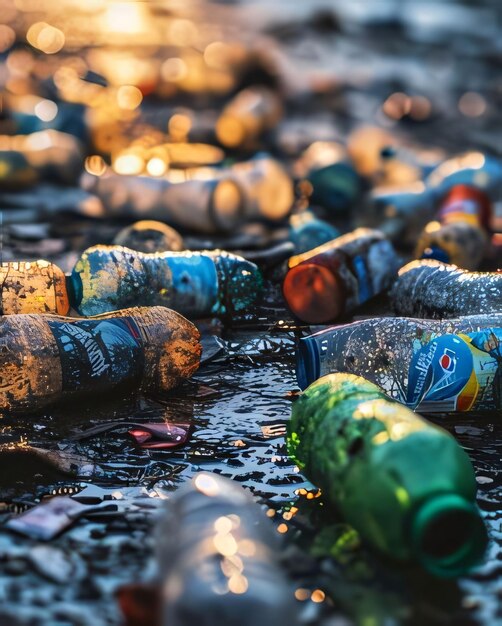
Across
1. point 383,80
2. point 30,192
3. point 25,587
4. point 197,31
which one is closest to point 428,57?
point 383,80

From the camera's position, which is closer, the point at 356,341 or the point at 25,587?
the point at 25,587

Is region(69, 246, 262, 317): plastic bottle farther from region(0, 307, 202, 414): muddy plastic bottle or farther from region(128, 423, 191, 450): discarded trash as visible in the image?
region(128, 423, 191, 450): discarded trash

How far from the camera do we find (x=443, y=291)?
335cm

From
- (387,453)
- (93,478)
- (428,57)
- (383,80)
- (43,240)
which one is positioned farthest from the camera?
(428,57)

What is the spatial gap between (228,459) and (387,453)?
71 centimetres

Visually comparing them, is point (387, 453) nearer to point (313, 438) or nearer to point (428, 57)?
point (313, 438)

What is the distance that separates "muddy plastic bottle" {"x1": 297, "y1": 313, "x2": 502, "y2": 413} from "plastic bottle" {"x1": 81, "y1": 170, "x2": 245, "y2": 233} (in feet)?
7.79

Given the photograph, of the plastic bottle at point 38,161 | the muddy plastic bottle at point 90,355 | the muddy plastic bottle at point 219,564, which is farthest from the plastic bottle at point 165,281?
the plastic bottle at point 38,161

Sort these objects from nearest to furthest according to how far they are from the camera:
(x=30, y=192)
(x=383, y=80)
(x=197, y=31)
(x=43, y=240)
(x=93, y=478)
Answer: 1. (x=93, y=478)
2. (x=43, y=240)
3. (x=30, y=192)
4. (x=383, y=80)
5. (x=197, y=31)

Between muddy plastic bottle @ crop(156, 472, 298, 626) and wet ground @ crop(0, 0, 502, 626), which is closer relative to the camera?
muddy plastic bottle @ crop(156, 472, 298, 626)

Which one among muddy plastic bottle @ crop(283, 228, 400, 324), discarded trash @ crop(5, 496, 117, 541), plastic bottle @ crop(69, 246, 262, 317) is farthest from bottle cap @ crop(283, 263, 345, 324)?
discarded trash @ crop(5, 496, 117, 541)

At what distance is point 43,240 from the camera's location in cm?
514

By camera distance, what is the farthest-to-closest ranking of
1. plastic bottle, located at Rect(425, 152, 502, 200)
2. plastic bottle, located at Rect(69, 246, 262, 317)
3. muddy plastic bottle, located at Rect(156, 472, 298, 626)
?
plastic bottle, located at Rect(425, 152, 502, 200), plastic bottle, located at Rect(69, 246, 262, 317), muddy plastic bottle, located at Rect(156, 472, 298, 626)

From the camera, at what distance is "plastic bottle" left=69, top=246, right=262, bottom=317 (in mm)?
3352
